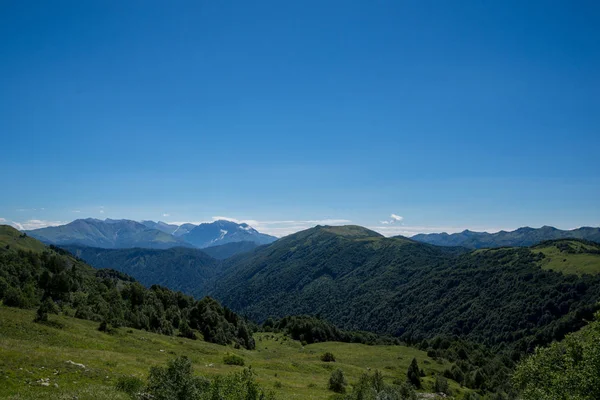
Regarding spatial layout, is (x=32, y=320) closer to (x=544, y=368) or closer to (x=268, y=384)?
(x=268, y=384)

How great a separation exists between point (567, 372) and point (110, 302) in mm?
91809

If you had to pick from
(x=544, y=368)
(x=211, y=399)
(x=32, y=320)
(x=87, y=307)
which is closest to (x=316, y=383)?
(x=544, y=368)

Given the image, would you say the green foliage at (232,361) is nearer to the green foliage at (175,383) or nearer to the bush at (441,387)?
the green foliage at (175,383)

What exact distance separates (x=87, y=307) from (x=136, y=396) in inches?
2255

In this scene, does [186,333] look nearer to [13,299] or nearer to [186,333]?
[186,333]

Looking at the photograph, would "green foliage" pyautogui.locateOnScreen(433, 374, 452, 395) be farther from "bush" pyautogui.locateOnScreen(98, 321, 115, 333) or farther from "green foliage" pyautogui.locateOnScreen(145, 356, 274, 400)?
"green foliage" pyautogui.locateOnScreen(145, 356, 274, 400)

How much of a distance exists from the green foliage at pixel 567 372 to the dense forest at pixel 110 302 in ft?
204

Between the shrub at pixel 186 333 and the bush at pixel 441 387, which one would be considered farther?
the shrub at pixel 186 333

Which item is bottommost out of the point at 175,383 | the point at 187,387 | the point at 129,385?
the point at 129,385

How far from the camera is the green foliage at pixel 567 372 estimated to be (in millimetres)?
30950

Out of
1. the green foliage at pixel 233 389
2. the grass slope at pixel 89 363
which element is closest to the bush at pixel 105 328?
the grass slope at pixel 89 363

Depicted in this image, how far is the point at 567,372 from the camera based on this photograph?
1330 inches

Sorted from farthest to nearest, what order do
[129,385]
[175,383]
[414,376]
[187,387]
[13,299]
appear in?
[414,376] → [13,299] → [129,385] → [175,383] → [187,387]

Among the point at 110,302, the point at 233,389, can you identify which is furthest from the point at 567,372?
the point at 110,302
